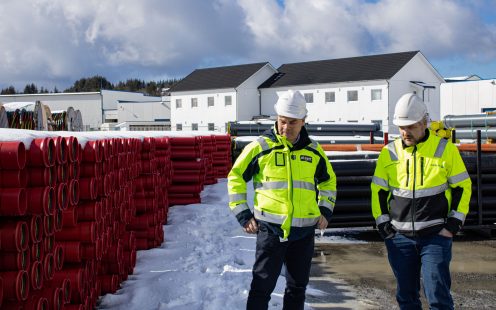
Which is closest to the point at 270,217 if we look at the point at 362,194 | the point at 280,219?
the point at 280,219

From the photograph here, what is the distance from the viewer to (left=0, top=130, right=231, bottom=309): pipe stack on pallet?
312cm

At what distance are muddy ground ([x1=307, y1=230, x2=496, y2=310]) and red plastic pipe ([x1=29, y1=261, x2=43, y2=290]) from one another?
298cm

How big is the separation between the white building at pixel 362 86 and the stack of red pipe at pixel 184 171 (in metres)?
33.1

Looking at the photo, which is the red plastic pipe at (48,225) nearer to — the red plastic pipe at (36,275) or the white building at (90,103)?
the red plastic pipe at (36,275)

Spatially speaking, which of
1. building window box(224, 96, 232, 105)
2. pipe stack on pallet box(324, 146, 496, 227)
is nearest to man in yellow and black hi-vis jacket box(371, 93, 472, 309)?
pipe stack on pallet box(324, 146, 496, 227)

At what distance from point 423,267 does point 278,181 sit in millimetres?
1300

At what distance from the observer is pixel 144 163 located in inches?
296

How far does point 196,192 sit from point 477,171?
5.48 m

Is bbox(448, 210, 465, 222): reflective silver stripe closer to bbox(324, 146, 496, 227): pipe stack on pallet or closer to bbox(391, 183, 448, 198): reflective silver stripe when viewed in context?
bbox(391, 183, 448, 198): reflective silver stripe

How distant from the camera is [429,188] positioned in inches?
166

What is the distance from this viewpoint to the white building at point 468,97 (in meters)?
49.5

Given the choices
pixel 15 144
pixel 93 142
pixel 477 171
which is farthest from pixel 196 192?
pixel 15 144

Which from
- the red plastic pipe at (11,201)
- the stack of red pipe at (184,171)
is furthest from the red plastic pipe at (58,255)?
the stack of red pipe at (184,171)

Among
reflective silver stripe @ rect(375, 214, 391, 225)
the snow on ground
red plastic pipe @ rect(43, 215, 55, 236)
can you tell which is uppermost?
red plastic pipe @ rect(43, 215, 55, 236)
